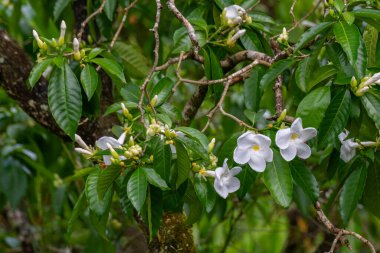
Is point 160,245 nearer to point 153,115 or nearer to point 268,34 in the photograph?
point 153,115

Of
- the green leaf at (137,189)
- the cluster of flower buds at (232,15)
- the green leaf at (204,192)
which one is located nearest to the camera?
the green leaf at (137,189)

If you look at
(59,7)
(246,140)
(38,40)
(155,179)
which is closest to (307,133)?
(246,140)

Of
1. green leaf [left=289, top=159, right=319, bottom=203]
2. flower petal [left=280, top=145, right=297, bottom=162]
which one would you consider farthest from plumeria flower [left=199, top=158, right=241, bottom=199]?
green leaf [left=289, top=159, right=319, bottom=203]

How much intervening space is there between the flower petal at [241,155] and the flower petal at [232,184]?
6 centimetres

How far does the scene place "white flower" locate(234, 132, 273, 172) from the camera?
1369mm

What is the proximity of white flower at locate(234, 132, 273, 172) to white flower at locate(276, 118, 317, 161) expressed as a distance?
0.03 meters

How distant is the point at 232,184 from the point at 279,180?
11 cm

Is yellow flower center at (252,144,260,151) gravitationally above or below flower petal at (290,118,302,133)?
below

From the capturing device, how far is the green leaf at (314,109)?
1.46 metres

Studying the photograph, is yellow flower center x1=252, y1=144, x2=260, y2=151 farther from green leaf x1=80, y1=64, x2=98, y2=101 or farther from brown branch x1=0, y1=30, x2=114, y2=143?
brown branch x1=0, y1=30, x2=114, y2=143

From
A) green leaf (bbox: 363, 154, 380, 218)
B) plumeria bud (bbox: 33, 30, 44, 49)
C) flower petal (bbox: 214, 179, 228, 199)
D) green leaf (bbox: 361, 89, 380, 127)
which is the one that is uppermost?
plumeria bud (bbox: 33, 30, 44, 49)

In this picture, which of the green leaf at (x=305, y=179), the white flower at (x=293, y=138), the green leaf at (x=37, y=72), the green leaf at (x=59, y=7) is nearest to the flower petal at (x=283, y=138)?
the white flower at (x=293, y=138)

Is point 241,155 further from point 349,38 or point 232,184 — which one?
point 349,38

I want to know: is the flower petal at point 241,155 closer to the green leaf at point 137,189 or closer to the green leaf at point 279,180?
the green leaf at point 279,180
